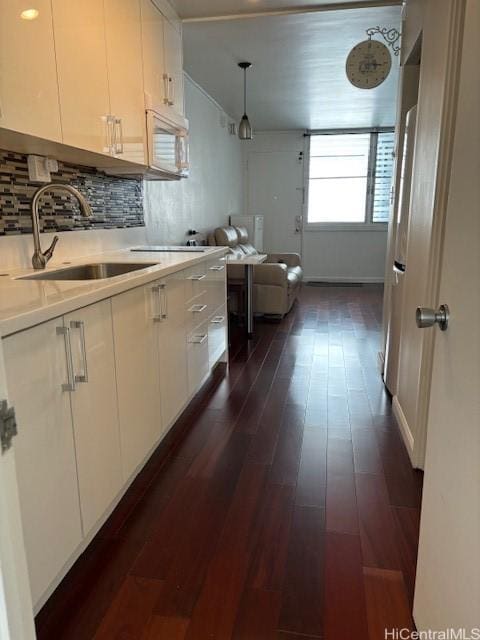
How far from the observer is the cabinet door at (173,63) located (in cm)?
299

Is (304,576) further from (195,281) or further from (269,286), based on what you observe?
(269,286)

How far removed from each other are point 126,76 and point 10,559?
2418mm

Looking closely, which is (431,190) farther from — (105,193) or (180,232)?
(180,232)

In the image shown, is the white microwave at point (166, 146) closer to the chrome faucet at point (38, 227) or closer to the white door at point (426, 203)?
the chrome faucet at point (38, 227)

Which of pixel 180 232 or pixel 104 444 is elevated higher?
pixel 180 232

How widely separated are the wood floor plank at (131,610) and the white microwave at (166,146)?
2149mm

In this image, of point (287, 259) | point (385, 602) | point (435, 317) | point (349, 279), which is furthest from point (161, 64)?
point (349, 279)

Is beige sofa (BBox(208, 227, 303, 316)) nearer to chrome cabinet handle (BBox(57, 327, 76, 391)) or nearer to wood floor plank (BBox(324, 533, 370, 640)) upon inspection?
wood floor plank (BBox(324, 533, 370, 640))

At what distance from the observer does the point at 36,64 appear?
166 centimetres

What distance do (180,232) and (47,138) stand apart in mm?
2846

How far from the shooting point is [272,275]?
497 cm

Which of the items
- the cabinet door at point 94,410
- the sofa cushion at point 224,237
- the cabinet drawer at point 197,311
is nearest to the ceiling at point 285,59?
the sofa cushion at point 224,237

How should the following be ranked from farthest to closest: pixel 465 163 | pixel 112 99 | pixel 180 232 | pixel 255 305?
1. pixel 255 305
2. pixel 180 232
3. pixel 112 99
4. pixel 465 163

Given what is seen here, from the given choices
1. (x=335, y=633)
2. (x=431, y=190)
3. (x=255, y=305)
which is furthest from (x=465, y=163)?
(x=255, y=305)
